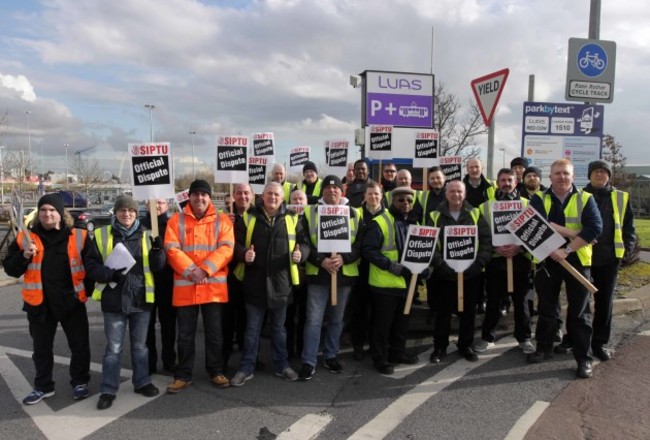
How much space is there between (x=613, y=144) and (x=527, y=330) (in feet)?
67.9

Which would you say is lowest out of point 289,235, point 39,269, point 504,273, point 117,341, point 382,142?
point 117,341

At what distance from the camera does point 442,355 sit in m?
5.47

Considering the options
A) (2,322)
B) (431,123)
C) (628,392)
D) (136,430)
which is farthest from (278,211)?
(431,123)

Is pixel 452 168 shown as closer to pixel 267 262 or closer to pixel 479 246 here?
pixel 479 246

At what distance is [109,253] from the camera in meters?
4.31

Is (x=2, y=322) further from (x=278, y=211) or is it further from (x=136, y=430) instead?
(x=278, y=211)

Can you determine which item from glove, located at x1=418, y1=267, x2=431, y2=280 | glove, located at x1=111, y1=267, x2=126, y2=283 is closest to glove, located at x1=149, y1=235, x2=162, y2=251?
glove, located at x1=111, y1=267, x2=126, y2=283

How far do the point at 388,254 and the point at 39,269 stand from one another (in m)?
3.33

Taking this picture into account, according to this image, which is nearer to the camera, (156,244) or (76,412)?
(76,412)

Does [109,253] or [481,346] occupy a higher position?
[109,253]

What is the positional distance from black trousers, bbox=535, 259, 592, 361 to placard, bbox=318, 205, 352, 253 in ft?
7.12

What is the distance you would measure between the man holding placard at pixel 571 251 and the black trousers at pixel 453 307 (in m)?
0.71

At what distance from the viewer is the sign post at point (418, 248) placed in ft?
16.3

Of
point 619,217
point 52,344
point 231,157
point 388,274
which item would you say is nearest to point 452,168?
point 619,217
